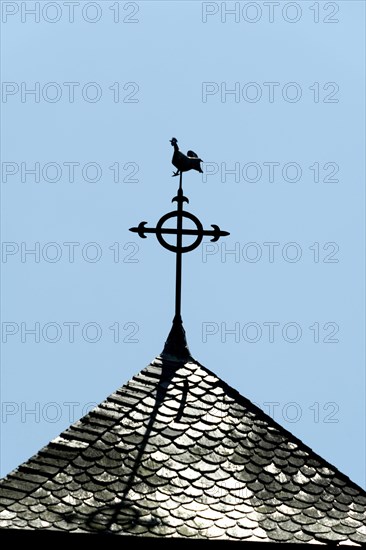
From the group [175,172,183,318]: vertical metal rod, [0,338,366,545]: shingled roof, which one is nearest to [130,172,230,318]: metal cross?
[175,172,183,318]: vertical metal rod

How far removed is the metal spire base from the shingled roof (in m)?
0.32

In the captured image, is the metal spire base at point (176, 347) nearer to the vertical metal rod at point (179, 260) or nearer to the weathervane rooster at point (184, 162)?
the vertical metal rod at point (179, 260)

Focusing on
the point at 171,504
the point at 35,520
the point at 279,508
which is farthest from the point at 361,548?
the point at 35,520

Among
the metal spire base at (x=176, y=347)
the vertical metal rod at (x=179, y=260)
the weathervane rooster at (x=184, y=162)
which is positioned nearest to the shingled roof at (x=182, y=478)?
the metal spire base at (x=176, y=347)

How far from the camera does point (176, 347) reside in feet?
33.0

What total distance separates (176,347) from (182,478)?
1527 mm

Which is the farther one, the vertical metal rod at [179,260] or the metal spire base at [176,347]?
the vertical metal rod at [179,260]

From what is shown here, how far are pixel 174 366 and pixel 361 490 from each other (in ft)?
5.21

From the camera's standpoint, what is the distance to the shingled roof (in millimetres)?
8336

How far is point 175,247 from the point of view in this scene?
10547mm

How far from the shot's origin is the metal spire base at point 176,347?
9.97 metres

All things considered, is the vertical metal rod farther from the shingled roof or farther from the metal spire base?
the shingled roof

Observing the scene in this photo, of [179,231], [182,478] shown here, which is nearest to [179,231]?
[179,231]

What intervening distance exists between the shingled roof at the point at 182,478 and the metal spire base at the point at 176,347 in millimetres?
324
